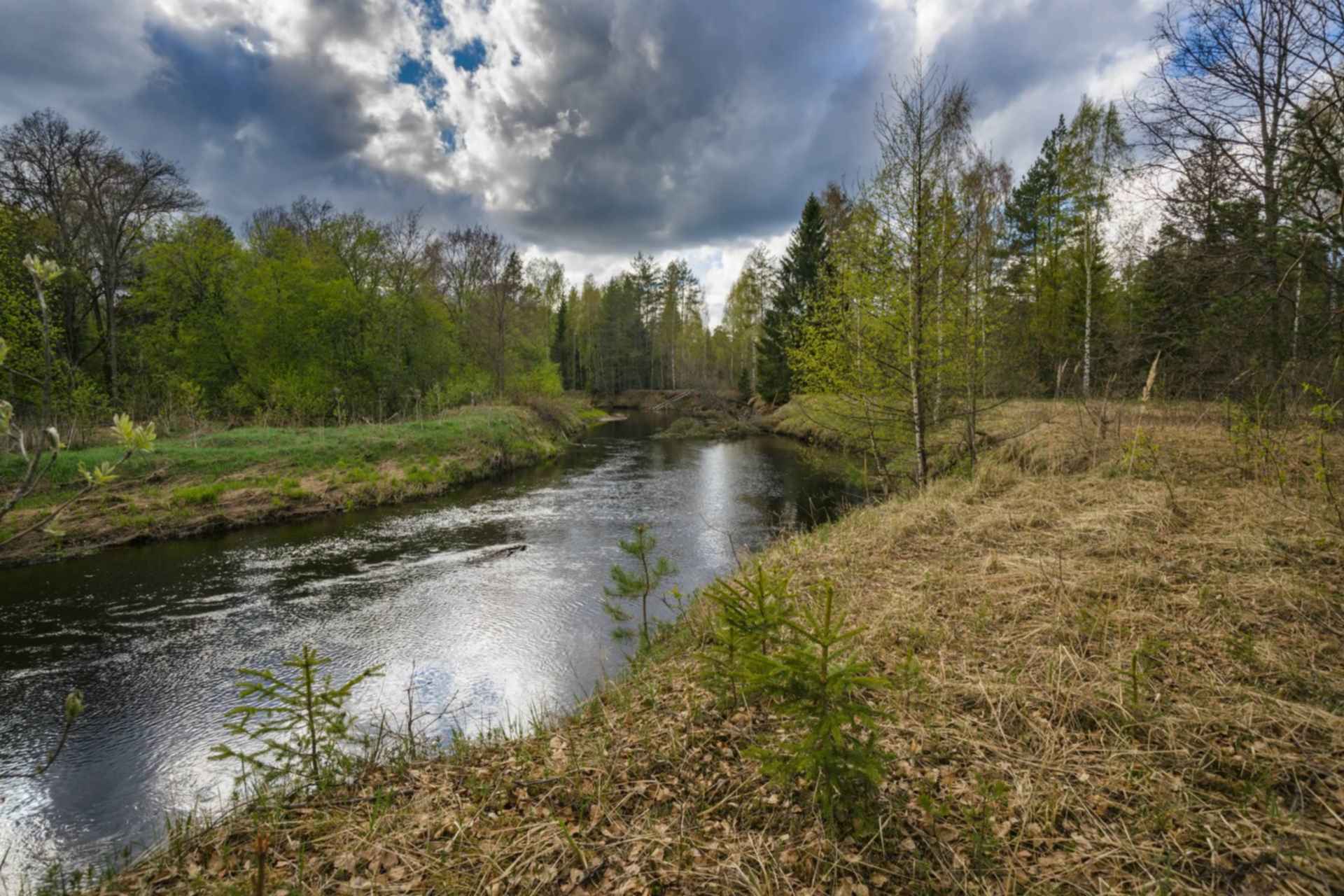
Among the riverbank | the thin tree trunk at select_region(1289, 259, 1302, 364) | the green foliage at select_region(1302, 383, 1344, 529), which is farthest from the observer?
the riverbank

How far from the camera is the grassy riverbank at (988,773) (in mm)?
2250

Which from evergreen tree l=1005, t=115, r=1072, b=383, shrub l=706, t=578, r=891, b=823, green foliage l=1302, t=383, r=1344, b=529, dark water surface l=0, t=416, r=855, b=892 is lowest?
dark water surface l=0, t=416, r=855, b=892

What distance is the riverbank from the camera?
1148cm

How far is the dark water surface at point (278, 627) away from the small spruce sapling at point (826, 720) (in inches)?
162

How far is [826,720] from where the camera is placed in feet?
7.66

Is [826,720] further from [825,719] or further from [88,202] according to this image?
[88,202]

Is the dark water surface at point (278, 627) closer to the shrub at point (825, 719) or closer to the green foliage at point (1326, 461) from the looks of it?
the shrub at point (825, 719)

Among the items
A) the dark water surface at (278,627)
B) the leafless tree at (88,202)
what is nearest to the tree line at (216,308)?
the leafless tree at (88,202)

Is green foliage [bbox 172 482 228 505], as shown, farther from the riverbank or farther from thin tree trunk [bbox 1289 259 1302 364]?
thin tree trunk [bbox 1289 259 1302 364]

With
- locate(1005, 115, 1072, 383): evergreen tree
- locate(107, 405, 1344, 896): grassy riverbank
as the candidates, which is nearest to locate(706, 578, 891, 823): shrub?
locate(107, 405, 1344, 896): grassy riverbank

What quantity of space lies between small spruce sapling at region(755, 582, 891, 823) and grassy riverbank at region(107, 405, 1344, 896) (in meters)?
0.18

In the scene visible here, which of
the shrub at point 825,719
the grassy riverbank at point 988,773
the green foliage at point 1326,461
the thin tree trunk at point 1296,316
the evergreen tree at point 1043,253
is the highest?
the evergreen tree at point 1043,253

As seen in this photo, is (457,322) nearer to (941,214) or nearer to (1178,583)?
(941,214)

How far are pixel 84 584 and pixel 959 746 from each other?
1318 centimetres
